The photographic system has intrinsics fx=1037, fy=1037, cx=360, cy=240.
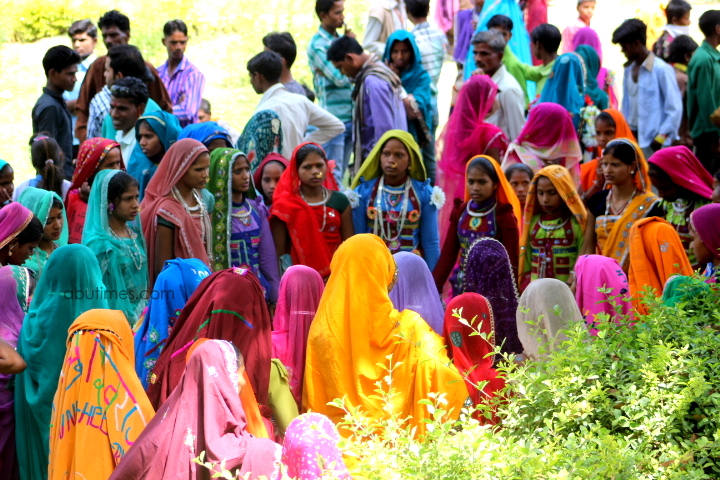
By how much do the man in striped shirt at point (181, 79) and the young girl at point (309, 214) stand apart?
286 cm

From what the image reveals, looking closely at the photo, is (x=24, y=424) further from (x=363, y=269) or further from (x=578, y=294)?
(x=578, y=294)

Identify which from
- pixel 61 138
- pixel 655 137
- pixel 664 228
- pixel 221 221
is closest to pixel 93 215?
pixel 221 221

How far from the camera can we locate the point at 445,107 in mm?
12828

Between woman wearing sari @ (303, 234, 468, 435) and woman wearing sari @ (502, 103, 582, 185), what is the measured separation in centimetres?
354

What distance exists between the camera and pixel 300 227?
709 cm

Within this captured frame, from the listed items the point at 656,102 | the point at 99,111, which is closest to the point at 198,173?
the point at 99,111

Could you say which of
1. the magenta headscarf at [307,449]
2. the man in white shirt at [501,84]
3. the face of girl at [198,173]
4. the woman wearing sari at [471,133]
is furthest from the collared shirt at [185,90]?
the magenta headscarf at [307,449]

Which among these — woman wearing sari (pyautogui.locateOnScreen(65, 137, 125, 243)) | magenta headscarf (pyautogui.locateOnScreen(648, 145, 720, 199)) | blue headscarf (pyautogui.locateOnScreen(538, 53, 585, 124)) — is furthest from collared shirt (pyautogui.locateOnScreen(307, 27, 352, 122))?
magenta headscarf (pyautogui.locateOnScreen(648, 145, 720, 199))

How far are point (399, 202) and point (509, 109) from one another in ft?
→ 7.40

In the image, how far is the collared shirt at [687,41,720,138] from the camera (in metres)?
9.73

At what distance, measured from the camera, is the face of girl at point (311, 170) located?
7098 millimetres

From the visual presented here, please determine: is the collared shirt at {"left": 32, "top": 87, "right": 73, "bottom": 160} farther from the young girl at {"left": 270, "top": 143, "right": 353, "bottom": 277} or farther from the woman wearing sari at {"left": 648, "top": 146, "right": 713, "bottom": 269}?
the woman wearing sari at {"left": 648, "top": 146, "right": 713, "bottom": 269}

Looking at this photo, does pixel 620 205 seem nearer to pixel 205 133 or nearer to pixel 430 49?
pixel 205 133

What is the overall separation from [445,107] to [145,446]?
9.53 meters
